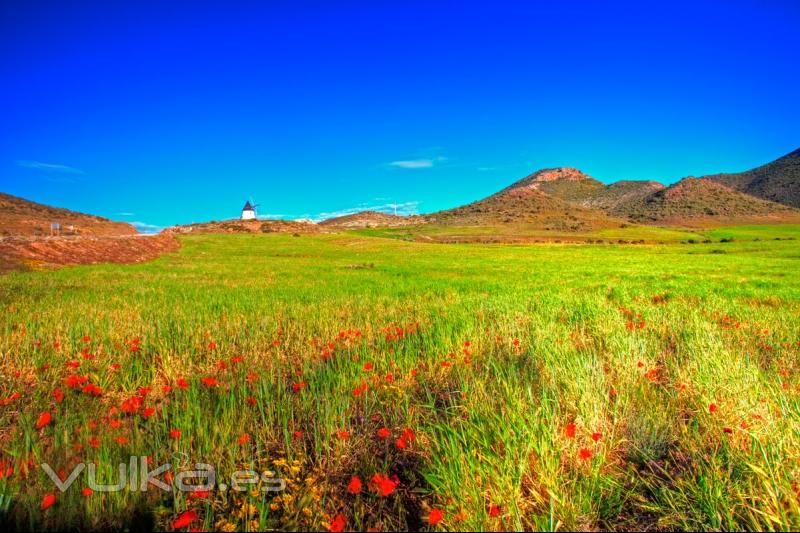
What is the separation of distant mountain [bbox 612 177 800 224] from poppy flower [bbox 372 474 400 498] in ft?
548

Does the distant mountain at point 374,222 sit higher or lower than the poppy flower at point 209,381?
higher

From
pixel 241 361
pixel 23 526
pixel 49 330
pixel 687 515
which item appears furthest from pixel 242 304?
pixel 687 515

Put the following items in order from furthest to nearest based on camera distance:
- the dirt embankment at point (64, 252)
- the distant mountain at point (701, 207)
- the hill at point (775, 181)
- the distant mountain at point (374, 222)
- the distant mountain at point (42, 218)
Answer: the distant mountain at point (374, 222) → the hill at point (775, 181) → the distant mountain at point (701, 207) → the distant mountain at point (42, 218) → the dirt embankment at point (64, 252)

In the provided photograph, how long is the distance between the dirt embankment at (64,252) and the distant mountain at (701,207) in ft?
523

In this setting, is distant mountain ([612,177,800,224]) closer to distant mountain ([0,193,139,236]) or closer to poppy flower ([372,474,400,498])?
distant mountain ([0,193,139,236])

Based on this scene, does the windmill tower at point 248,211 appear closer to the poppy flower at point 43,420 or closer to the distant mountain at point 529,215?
the distant mountain at point 529,215

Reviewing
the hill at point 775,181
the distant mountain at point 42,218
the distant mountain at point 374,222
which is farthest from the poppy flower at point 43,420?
the hill at point 775,181

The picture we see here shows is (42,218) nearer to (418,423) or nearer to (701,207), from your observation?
(418,423)

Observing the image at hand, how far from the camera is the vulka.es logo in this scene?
8.96 ft

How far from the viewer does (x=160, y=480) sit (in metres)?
2.85

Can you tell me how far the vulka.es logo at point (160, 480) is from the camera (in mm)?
2730

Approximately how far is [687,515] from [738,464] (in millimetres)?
651

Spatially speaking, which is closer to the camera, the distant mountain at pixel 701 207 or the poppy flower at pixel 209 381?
the poppy flower at pixel 209 381

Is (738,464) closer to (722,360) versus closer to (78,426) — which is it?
(722,360)
